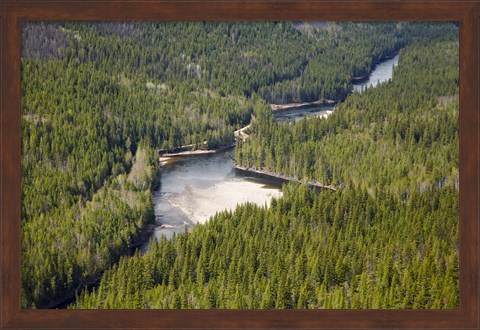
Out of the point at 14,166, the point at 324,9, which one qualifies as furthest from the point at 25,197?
the point at 324,9

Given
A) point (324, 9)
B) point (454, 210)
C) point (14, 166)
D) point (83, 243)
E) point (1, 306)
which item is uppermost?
point (324, 9)

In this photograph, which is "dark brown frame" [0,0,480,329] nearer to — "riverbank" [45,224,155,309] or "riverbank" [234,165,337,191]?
"riverbank" [45,224,155,309]

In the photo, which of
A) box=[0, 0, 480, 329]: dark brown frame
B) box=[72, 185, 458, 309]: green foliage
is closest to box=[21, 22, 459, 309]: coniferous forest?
box=[72, 185, 458, 309]: green foliage

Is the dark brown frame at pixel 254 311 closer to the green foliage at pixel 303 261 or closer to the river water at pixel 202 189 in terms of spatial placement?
the green foliage at pixel 303 261

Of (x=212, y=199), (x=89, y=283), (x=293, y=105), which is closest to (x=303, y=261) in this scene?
(x=212, y=199)

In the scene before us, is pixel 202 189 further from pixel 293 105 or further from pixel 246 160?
pixel 293 105

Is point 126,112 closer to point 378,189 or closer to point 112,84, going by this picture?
point 112,84
